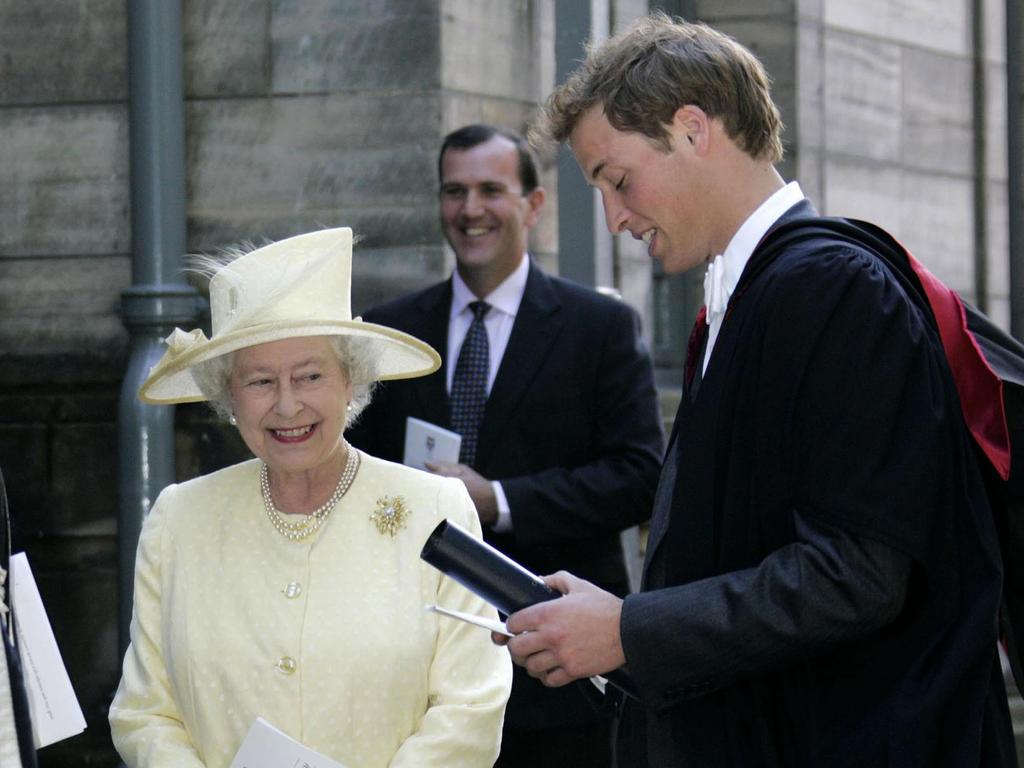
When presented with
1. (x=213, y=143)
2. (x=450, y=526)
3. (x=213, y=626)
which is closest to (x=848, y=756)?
(x=450, y=526)

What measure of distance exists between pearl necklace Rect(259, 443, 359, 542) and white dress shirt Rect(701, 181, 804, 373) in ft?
3.04

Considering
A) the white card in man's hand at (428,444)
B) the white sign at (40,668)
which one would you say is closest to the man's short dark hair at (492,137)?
the white card in man's hand at (428,444)

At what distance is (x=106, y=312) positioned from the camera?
18.8 feet

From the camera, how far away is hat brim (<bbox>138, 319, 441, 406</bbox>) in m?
3.26

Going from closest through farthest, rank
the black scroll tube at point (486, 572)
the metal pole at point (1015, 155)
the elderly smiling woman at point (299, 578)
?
the black scroll tube at point (486, 572), the elderly smiling woman at point (299, 578), the metal pole at point (1015, 155)

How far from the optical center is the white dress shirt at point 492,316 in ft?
15.2

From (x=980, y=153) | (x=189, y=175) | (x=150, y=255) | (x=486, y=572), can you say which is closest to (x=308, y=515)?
(x=486, y=572)

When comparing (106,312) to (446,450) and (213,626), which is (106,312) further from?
(213,626)

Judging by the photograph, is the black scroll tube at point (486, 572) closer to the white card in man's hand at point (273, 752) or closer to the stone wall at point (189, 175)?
the white card in man's hand at point (273, 752)

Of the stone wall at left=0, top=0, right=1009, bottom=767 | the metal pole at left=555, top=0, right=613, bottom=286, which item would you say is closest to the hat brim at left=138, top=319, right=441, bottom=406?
the metal pole at left=555, top=0, right=613, bottom=286

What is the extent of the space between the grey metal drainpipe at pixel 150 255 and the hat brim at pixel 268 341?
1787 millimetres

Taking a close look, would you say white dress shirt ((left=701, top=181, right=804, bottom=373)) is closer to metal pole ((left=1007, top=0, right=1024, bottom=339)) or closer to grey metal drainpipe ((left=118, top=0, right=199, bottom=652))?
grey metal drainpipe ((left=118, top=0, right=199, bottom=652))

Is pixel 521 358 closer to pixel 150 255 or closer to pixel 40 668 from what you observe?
pixel 150 255

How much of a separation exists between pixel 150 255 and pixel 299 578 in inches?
97.4
